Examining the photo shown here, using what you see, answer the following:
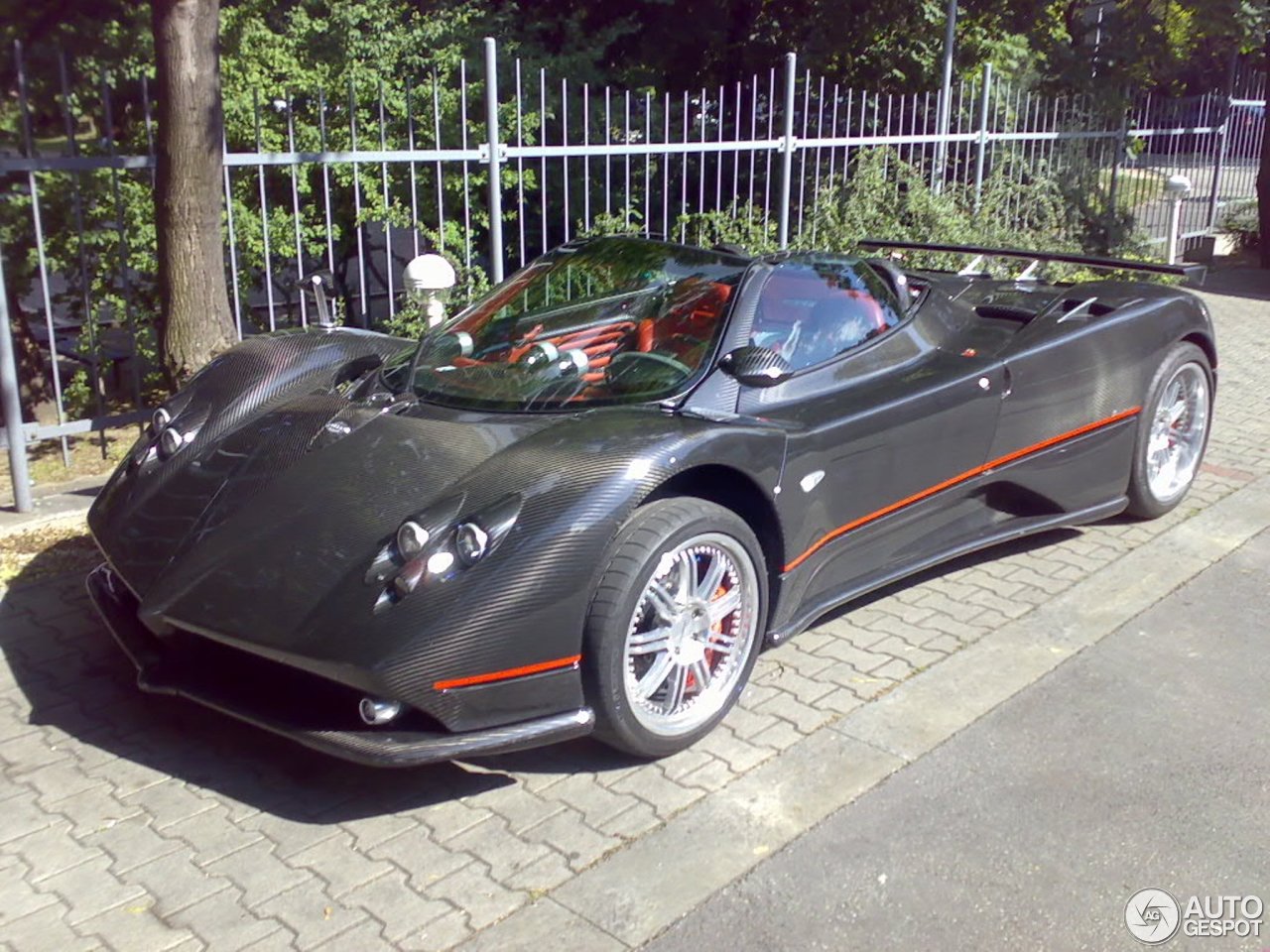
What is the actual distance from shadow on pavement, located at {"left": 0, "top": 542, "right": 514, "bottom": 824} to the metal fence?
1660 millimetres

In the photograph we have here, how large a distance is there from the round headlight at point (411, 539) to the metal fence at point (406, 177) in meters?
3.11

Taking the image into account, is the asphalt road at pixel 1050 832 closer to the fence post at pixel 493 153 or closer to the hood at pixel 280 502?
the hood at pixel 280 502

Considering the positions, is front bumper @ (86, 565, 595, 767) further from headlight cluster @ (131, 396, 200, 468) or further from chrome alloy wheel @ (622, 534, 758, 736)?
headlight cluster @ (131, 396, 200, 468)

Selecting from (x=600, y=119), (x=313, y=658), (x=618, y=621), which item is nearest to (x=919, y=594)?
(x=618, y=621)

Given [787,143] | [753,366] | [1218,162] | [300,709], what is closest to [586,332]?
[753,366]

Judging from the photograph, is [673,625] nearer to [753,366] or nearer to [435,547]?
[435,547]

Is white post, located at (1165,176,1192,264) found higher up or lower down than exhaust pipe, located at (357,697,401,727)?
higher up

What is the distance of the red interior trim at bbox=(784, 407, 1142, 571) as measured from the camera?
3982 mm

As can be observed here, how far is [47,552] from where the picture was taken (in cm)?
512

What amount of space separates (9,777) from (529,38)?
914cm

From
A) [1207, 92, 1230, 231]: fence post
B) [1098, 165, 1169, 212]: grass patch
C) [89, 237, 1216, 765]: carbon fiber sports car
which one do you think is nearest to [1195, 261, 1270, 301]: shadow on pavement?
[1207, 92, 1230, 231]: fence post

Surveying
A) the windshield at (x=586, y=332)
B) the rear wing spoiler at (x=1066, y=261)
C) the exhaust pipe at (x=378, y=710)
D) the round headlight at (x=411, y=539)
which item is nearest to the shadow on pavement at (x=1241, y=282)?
the rear wing spoiler at (x=1066, y=261)

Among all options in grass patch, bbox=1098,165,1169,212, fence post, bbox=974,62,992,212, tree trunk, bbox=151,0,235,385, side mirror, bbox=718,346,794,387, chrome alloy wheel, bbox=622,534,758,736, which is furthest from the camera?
grass patch, bbox=1098,165,1169,212

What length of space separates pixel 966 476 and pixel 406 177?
17.4 ft
